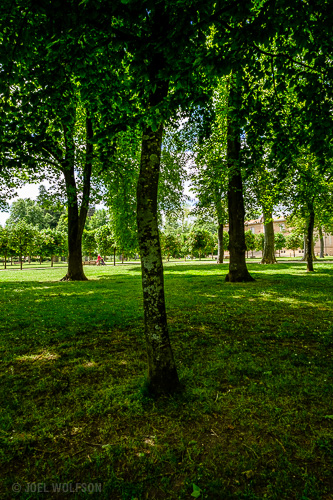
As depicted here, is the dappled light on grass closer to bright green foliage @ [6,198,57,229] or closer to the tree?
the tree

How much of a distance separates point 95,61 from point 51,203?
1189 centimetres

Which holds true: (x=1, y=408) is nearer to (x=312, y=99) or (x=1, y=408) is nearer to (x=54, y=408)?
(x=54, y=408)

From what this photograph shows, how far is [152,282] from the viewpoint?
3682 mm

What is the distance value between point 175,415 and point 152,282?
5.68 feet

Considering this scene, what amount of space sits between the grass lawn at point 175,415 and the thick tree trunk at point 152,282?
0.31 metres

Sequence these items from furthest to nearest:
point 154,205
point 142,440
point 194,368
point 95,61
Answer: point 95,61, point 194,368, point 154,205, point 142,440

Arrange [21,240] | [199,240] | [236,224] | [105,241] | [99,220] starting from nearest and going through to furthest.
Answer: [236,224] < [21,240] < [105,241] < [199,240] < [99,220]

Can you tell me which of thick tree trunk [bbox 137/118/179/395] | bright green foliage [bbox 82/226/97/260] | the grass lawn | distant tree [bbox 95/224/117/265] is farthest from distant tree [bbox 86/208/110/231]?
thick tree trunk [bbox 137/118/179/395]

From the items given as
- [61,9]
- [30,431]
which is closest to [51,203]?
[61,9]

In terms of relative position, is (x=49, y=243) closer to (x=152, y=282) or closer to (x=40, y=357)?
(x=40, y=357)

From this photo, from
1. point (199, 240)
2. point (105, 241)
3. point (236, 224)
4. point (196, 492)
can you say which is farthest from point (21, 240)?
point (196, 492)

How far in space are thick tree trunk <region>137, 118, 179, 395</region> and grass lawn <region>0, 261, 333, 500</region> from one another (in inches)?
12.2

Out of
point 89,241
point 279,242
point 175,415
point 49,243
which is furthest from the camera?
point 279,242

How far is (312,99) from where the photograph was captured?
4.75 meters
